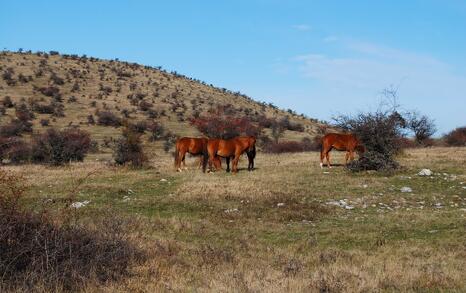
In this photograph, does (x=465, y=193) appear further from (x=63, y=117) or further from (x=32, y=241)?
(x=63, y=117)

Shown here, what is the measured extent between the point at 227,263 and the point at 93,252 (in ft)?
7.45

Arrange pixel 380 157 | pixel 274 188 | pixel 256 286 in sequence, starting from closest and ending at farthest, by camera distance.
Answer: pixel 256 286
pixel 274 188
pixel 380 157

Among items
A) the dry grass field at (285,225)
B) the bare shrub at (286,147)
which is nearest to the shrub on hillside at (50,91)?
the bare shrub at (286,147)

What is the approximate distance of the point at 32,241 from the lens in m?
7.90

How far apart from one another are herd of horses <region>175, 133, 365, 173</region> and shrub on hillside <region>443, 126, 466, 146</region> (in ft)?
77.2

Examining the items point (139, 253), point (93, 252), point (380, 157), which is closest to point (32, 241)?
point (93, 252)

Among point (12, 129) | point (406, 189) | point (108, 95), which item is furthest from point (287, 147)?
point (108, 95)

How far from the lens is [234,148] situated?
2225 centimetres

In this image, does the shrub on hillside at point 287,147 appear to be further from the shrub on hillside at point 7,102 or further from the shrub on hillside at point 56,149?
the shrub on hillside at point 7,102

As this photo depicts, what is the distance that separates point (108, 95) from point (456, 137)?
41.2 metres

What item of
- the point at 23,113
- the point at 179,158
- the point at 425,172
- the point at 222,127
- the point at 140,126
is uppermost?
the point at 23,113

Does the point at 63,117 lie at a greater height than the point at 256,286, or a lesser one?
greater

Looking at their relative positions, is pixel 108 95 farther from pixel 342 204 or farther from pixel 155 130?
pixel 342 204

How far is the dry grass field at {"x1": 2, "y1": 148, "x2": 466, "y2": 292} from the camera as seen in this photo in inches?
327
